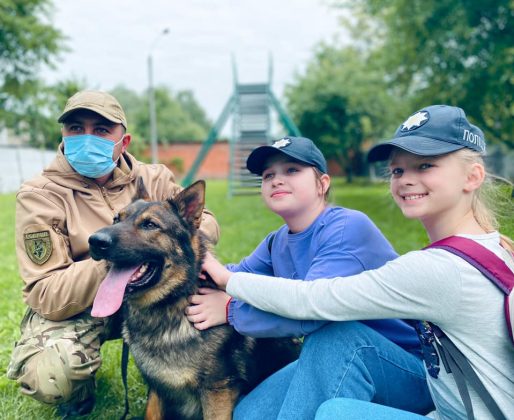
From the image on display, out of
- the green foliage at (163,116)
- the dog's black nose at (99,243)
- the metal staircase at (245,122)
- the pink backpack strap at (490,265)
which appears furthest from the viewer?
the green foliage at (163,116)

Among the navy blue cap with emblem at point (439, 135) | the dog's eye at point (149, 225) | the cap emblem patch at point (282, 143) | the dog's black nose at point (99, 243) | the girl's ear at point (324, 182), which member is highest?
the navy blue cap with emblem at point (439, 135)

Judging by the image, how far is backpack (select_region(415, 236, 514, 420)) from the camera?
1.80m

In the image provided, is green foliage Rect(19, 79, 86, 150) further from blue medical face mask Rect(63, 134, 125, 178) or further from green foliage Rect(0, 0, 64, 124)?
blue medical face mask Rect(63, 134, 125, 178)

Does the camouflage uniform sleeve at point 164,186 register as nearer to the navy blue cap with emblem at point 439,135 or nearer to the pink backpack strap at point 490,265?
the navy blue cap with emblem at point 439,135

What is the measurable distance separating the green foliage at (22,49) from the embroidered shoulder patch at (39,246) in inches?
1177

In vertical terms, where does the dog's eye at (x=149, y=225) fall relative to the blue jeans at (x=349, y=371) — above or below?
above

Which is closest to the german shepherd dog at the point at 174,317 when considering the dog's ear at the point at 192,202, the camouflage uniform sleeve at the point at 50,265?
the dog's ear at the point at 192,202

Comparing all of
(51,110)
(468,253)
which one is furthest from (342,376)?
(51,110)

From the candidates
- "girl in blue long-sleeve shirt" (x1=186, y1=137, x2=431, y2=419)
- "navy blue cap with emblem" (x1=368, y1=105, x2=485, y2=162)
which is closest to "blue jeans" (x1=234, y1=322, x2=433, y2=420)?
"girl in blue long-sleeve shirt" (x1=186, y1=137, x2=431, y2=419)

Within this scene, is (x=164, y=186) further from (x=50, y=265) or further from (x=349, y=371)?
(x=349, y=371)

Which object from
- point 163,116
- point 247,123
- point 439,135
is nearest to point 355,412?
point 439,135

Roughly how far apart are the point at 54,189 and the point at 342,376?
2.03 m

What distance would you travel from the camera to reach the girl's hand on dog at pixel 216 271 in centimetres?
261

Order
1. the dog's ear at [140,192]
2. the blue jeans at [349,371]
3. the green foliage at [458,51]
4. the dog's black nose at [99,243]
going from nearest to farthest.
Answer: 1. the blue jeans at [349,371]
2. the dog's black nose at [99,243]
3. the dog's ear at [140,192]
4. the green foliage at [458,51]
